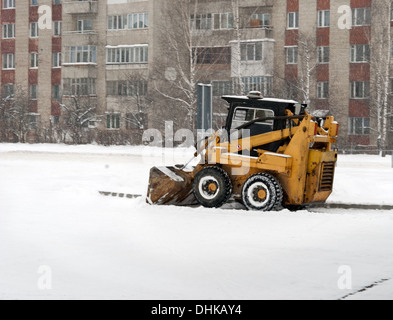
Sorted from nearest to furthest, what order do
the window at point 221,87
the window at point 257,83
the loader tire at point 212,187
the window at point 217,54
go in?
the loader tire at point 212,187, the window at point 257,83, the window at point 221,87, the window at point 217,54

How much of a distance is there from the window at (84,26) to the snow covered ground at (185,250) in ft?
150

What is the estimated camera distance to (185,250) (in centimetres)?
1113

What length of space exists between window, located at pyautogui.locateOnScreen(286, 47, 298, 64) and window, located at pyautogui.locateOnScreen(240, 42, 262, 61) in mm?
2224

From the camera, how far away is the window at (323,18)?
178 ft

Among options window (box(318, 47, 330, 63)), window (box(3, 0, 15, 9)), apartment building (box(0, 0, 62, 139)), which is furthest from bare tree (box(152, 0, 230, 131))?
window (box(3, 0, 15, 9))

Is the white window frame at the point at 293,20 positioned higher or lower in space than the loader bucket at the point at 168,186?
higher

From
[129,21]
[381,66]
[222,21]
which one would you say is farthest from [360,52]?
[129,21]

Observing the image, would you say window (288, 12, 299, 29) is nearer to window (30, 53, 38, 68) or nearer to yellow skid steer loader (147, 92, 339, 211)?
window (30, 53, 38, 68)

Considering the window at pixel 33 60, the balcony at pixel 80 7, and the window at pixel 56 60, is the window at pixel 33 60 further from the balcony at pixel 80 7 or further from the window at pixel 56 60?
the balcony at pixel 80 7

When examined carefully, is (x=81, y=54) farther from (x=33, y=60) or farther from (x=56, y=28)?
(x=33, y=60)

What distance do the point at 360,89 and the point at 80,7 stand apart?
23096 millimetres

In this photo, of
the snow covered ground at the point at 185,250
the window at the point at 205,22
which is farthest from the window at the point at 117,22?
the snow covered ground at the point at 185,250

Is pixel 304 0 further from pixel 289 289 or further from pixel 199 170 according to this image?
pixel 289 289

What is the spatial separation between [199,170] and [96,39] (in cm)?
4804
